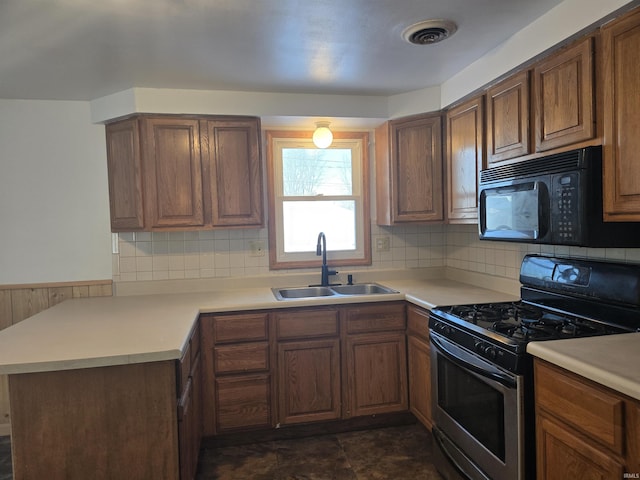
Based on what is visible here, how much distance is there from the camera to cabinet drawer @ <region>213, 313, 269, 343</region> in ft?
8.20

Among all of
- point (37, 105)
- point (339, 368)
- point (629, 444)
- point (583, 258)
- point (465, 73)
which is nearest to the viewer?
point (629, 444)

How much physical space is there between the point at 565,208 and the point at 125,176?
247 centimetres

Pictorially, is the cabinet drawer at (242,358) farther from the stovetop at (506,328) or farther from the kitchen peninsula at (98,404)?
the stovetop at (506,328)

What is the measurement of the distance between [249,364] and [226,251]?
905mm

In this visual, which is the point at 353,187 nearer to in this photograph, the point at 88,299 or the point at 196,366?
the point at 196,366

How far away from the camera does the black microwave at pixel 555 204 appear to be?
1.66m

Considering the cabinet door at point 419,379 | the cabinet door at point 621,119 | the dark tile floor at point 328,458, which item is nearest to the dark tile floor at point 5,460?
the dark tile floor at point 328,458

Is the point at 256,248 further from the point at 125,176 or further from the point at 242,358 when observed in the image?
the point at 125,176

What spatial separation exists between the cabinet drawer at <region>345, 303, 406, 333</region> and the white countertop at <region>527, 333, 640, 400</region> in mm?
1172

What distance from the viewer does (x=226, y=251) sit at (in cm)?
311

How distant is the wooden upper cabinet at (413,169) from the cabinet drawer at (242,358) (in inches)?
49.4

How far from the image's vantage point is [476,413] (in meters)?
1.88

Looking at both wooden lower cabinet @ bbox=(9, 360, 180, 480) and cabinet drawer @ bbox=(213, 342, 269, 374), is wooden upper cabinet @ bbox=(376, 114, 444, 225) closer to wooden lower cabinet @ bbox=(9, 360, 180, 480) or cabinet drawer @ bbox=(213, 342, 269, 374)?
cabinet drawer @ bbox=(213, 342, 269, 374)

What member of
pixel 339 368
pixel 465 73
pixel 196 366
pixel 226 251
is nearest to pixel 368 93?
pixel 465 73
